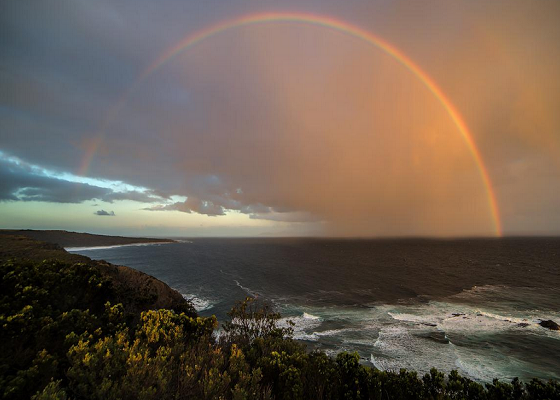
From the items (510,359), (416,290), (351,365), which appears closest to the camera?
(351,365)

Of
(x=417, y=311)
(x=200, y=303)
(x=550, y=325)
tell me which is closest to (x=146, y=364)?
(x=200, y=303)

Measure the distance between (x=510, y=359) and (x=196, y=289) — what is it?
2244 inches

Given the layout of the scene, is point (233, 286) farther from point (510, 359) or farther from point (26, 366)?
point (26, 366)

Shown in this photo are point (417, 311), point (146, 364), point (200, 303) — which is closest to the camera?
point (146, 364)

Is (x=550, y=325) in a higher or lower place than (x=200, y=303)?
higher

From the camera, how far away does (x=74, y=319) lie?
11.6m

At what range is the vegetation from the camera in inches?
290

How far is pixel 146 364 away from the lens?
7.78 metres

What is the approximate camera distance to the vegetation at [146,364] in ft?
24.2

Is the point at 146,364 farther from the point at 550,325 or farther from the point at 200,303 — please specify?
the point at 550,325

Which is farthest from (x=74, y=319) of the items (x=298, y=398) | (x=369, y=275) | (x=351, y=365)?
(x=369, y=275)

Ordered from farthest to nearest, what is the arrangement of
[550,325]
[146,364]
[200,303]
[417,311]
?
1. [200,303]
2. [417,311]
3. [550,325]
4. [146,364]

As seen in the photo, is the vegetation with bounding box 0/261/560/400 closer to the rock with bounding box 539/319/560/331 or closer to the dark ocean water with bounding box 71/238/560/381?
the dark ocean water with bounding box 71/238/560/381

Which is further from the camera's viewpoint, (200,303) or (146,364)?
(200,303)
